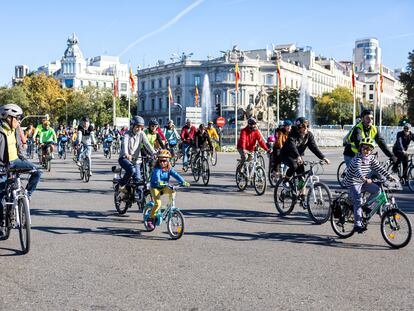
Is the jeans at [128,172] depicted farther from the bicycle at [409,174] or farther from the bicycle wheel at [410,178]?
the bicycle wheel at [410,178]

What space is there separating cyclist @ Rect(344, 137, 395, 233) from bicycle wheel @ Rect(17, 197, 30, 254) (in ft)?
14.4

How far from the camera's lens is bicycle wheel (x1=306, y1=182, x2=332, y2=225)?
30.8ft

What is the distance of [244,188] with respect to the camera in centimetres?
1461

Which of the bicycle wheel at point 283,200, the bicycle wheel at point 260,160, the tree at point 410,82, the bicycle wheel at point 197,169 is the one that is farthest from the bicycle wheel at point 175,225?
the tree at point 410,82

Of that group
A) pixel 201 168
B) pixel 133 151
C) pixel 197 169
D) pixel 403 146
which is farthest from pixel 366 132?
pixel 197 169

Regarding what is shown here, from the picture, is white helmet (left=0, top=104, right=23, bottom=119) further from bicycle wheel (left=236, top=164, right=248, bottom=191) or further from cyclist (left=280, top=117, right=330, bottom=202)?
bicycle wheel (left=236, top=164, right=248, bottom=191)

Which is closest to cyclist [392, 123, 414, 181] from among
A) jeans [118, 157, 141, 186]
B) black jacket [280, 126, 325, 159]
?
black jacket [280, 126, 325, 159]

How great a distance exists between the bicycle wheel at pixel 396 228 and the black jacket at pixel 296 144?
3.02 meters

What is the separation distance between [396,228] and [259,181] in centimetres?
662

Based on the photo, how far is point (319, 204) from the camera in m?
9.55

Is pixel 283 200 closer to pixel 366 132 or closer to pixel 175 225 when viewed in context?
pixel 366 132

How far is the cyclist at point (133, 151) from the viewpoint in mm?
10273

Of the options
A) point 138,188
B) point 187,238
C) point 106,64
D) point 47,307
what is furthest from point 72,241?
point 106,64

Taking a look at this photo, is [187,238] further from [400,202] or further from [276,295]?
[400,202]
